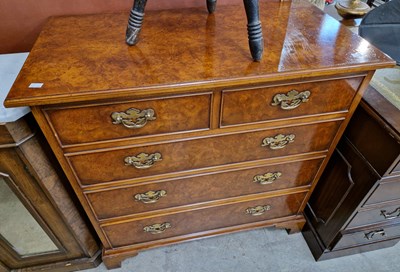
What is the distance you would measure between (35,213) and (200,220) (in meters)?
0.64

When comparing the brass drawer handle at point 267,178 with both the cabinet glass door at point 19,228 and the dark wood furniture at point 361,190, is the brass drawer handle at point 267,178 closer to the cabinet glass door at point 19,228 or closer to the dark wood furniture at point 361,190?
the dark wood furniture at point 361,190

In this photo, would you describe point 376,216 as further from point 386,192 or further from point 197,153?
point 197,153

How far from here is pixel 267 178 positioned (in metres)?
1.04

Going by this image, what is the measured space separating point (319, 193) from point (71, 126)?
3.57ft

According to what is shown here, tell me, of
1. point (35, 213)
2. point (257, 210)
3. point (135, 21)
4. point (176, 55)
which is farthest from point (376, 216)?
point (35, 213)

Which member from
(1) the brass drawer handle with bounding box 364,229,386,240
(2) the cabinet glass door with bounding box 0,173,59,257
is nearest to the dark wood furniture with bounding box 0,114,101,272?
(2) the cabinet glass door with bounding box 0,173,59,257

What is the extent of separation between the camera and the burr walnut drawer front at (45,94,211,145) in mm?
687

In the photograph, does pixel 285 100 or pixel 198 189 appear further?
pixel 198 189

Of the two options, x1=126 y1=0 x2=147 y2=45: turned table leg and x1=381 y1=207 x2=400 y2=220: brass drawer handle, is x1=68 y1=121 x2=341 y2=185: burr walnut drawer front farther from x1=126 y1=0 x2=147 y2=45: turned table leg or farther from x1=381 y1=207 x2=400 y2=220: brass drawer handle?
x1=381 y1=207 x2=400 y2=220: brass drawer handle

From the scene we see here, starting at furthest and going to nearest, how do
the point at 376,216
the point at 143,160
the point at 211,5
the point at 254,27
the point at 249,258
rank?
the point at 249,258, the point at 376,216, the point at 211,5, the point at 143,160, the point at 254,27

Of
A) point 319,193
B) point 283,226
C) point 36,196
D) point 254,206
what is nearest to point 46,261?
point 36,196

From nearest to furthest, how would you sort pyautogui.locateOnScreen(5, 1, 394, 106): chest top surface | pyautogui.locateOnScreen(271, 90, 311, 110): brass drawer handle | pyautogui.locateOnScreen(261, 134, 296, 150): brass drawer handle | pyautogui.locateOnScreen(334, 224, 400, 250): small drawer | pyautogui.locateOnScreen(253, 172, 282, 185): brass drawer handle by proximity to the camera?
pyautogui.locateOnScreen(5, 1, 394, 106): chest top surface, pyautogui.locateOnScreen(271, 90, 311, 110): brass drawer handle, pyautogui.locateOnScreen(261, 134, 296, 150): brass drawer handle, pyautogui.locateOnScreen(253, 172, 282, 185): brass drawer handle, pyautogui.locateOnScreen(334, 224, 400, 250): small drawer

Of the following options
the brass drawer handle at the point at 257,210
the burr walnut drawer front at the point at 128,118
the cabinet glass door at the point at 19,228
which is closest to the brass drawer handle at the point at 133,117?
the burr walnut drawer front at the point at 128,118

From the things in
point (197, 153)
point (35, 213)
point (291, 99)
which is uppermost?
point (291, 99)
